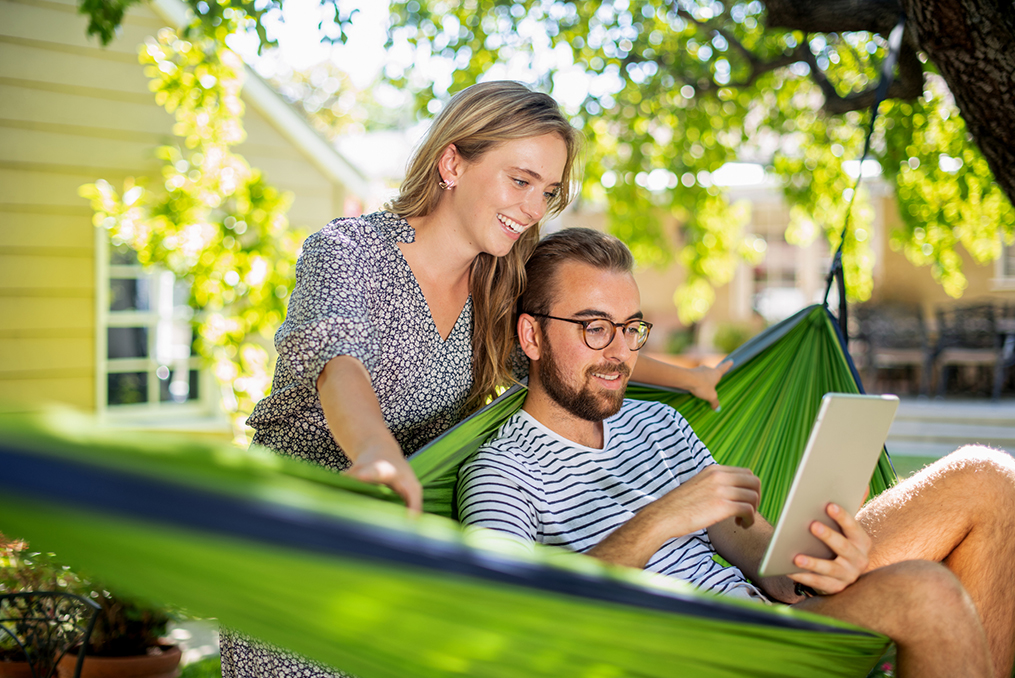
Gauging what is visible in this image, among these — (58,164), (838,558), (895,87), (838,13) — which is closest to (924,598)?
(838,558)

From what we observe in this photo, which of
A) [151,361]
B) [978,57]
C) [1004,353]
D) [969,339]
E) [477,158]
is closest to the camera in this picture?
[477,158]

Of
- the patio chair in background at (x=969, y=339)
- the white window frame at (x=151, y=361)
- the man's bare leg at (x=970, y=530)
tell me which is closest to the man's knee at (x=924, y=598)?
the man's bare leg at (x=970, y=530)

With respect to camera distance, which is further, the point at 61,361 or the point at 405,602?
the point at 61,361

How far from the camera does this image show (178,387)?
5.07 metres

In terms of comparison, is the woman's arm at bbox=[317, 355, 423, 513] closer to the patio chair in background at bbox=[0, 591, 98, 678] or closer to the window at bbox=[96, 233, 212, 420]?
the patio chair in background at bbox=[0, 591, 98, 678]

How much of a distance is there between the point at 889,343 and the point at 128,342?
7531 mm

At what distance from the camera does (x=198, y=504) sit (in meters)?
0.74

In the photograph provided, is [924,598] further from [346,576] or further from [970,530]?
[346,576]

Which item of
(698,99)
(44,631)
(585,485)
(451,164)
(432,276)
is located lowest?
(44,631)

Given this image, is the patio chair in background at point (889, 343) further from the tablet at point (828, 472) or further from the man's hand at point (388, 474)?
the man's hand at point (388, 474)

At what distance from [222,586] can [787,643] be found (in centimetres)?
73

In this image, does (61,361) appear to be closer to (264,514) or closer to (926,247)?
(264,514)

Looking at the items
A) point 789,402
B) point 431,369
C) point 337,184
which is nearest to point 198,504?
point 431,369

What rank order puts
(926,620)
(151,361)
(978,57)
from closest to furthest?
(926,620), (978,57), (151,361)
